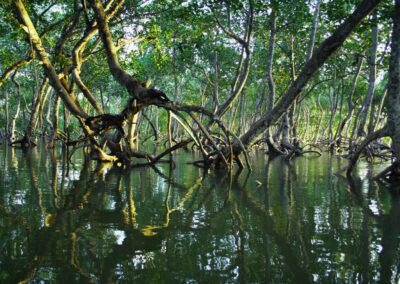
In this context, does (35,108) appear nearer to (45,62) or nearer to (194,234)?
(45,62)

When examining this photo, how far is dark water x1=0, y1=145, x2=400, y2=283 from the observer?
125 inches

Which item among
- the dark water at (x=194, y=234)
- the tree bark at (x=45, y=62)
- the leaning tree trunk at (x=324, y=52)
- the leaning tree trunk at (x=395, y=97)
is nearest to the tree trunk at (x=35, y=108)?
the tree bark at (x=45, y=62)

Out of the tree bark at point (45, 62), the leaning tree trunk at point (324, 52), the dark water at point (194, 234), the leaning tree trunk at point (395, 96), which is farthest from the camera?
the tree bark at point (45, 62)

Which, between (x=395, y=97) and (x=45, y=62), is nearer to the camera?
(x=395, y=97)

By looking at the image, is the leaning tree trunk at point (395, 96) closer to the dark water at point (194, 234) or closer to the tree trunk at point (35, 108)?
the dark water at point (194, 234)

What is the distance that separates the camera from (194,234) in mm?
4277

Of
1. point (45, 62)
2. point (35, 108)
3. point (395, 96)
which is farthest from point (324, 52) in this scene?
point (35, 108)

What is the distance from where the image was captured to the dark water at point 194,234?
10.4 feet

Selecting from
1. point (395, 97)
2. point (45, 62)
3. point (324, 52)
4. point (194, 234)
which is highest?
point (45, 62)

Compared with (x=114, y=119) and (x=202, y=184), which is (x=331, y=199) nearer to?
(x=202, y=184)

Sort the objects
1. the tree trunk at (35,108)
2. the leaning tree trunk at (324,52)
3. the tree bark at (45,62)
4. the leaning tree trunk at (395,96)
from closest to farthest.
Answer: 1. the leaning tree trunk at (324,52)
2. the leaning tree trunk at (395,96)
3. the tree bark at (45,62)
4. the tree trunk at (35,108)

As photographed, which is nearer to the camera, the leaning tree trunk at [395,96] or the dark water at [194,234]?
the dark water at [194,234]

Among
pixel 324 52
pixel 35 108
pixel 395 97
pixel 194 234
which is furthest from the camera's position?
pixel 35 108

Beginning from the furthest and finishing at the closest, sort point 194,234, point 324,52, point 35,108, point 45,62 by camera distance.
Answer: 1. point 35,108
2. point 45,62
3. point 324,52
4. point 194,234
